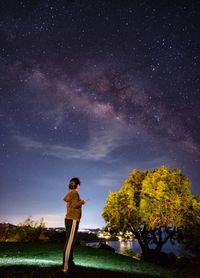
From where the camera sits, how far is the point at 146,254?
1089 inches

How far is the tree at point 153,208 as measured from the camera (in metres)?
27.5

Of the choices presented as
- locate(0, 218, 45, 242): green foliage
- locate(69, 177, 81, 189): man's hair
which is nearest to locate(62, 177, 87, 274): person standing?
locate(69, 177, 81, 189): man's hair

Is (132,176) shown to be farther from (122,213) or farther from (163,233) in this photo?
(163,233)

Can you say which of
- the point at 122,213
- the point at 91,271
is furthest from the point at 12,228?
the point at 91,271

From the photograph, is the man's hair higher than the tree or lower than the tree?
lower

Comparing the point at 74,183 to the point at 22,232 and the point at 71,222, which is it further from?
the point at 22,232

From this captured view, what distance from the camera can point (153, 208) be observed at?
91.0 ft

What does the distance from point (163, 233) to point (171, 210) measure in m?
3.49

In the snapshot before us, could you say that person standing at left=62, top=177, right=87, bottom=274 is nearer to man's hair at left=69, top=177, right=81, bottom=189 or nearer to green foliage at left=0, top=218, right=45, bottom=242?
man's hair at left=69, top=177, right=81, bottom=189

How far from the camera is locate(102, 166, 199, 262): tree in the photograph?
27500mm

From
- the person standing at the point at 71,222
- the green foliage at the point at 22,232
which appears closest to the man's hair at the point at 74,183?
the person standing at the point at 71,222

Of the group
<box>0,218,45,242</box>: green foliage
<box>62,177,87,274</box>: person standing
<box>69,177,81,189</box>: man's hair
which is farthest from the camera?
<box>0,218,45,242</box>: green foliage

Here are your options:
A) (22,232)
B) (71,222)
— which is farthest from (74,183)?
(22,232)

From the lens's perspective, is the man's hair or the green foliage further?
the green foliage
